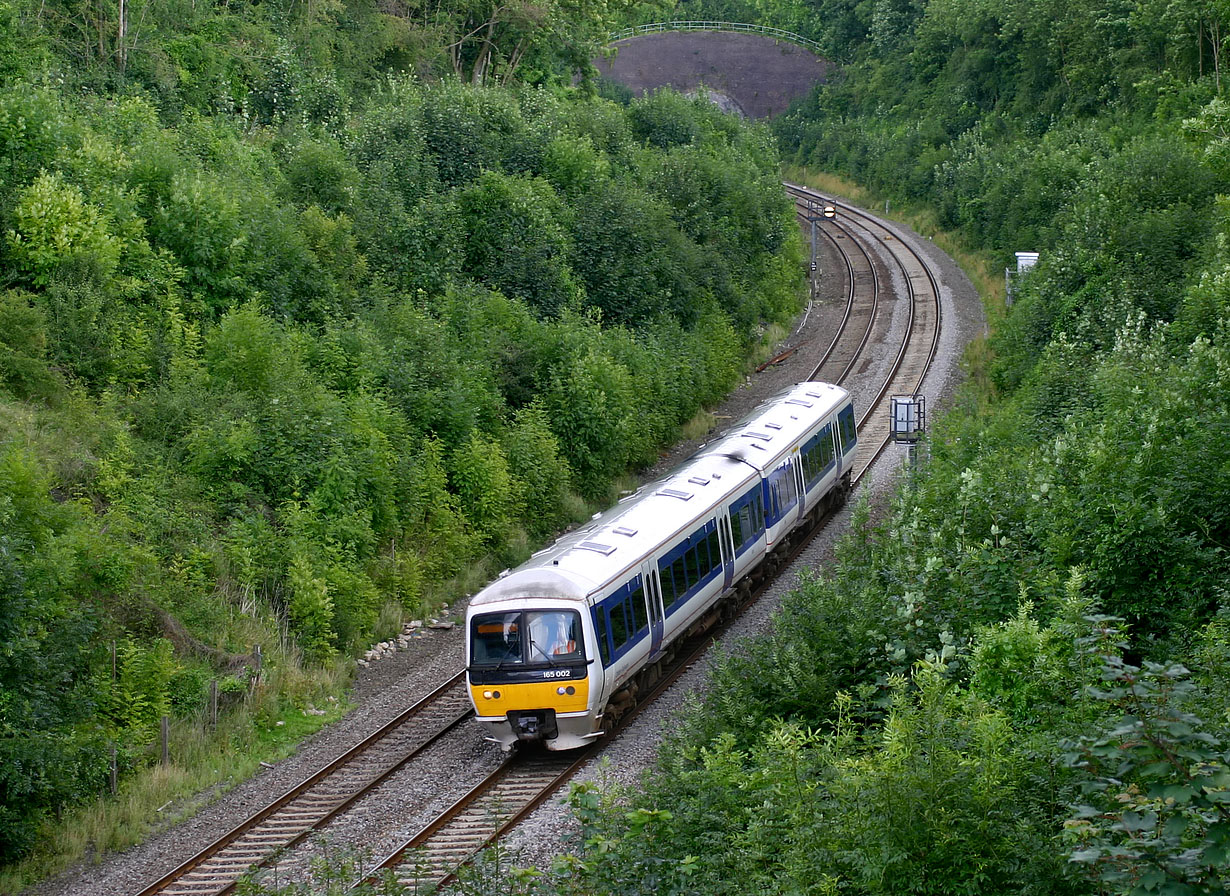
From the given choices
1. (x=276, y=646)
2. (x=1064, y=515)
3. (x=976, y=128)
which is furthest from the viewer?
(x=976, y=128)

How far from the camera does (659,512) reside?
54.2ft

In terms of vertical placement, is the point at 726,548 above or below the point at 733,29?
below

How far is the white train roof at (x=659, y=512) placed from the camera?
14.0m

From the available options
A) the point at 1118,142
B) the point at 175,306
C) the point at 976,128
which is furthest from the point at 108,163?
the point at 976,128

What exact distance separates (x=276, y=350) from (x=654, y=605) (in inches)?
336

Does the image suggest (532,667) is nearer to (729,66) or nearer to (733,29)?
(729,66)

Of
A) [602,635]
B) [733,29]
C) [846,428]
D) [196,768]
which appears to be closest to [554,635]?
[602,635]

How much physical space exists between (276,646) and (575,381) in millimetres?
9981

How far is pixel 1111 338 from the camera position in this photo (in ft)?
76.1

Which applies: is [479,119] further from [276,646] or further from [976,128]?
[976,128]

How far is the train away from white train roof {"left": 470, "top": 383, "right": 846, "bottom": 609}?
2 cm

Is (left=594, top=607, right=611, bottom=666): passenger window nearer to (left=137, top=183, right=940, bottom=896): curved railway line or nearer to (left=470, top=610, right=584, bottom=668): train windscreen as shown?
(left=470, top=610, right=584, bottom=668): train windscreen

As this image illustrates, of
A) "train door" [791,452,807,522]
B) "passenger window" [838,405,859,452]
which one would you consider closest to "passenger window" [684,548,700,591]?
"train door" [791,452,807,522]

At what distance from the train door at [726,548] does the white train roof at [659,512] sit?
32 centimetres
